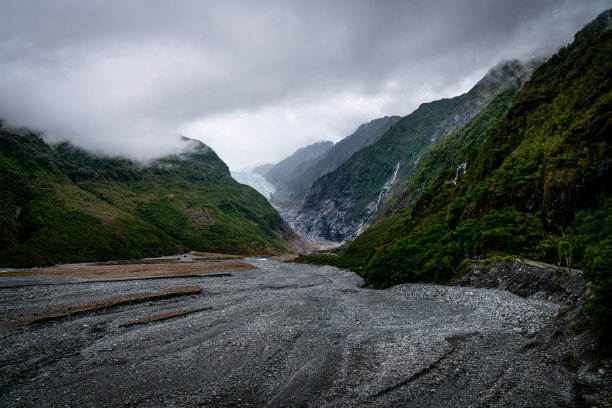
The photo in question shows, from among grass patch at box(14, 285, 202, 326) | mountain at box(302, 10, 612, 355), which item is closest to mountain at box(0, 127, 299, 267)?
grass patch at box(14, 285, 202, 326)

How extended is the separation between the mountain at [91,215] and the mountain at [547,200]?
8944 centimetres

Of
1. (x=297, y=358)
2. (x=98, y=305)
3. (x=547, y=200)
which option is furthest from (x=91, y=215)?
(x=547, y=200)

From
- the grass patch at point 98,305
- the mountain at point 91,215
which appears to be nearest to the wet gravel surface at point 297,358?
the grass patch at point 98,305

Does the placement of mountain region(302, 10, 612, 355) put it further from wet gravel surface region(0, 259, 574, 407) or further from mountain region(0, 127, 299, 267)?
mountain region(0, 127, 299, 267)

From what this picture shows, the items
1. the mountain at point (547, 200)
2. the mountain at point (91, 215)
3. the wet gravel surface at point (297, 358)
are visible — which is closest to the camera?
the wet gravel surface at point (297, 358)

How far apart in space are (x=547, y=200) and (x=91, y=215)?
5274 inches

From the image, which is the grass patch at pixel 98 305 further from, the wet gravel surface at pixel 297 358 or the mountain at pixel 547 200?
the mountain at pixel 547 200

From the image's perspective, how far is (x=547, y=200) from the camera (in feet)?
85.9

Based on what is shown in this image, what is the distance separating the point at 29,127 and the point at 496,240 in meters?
232

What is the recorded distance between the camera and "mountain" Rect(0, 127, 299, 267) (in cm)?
8419

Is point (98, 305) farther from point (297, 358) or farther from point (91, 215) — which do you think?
point (91, 215)

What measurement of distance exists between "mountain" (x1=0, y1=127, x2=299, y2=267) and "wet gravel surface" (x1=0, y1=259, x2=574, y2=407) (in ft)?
240

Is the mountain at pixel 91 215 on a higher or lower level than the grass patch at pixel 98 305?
higher

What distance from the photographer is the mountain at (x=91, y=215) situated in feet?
276
